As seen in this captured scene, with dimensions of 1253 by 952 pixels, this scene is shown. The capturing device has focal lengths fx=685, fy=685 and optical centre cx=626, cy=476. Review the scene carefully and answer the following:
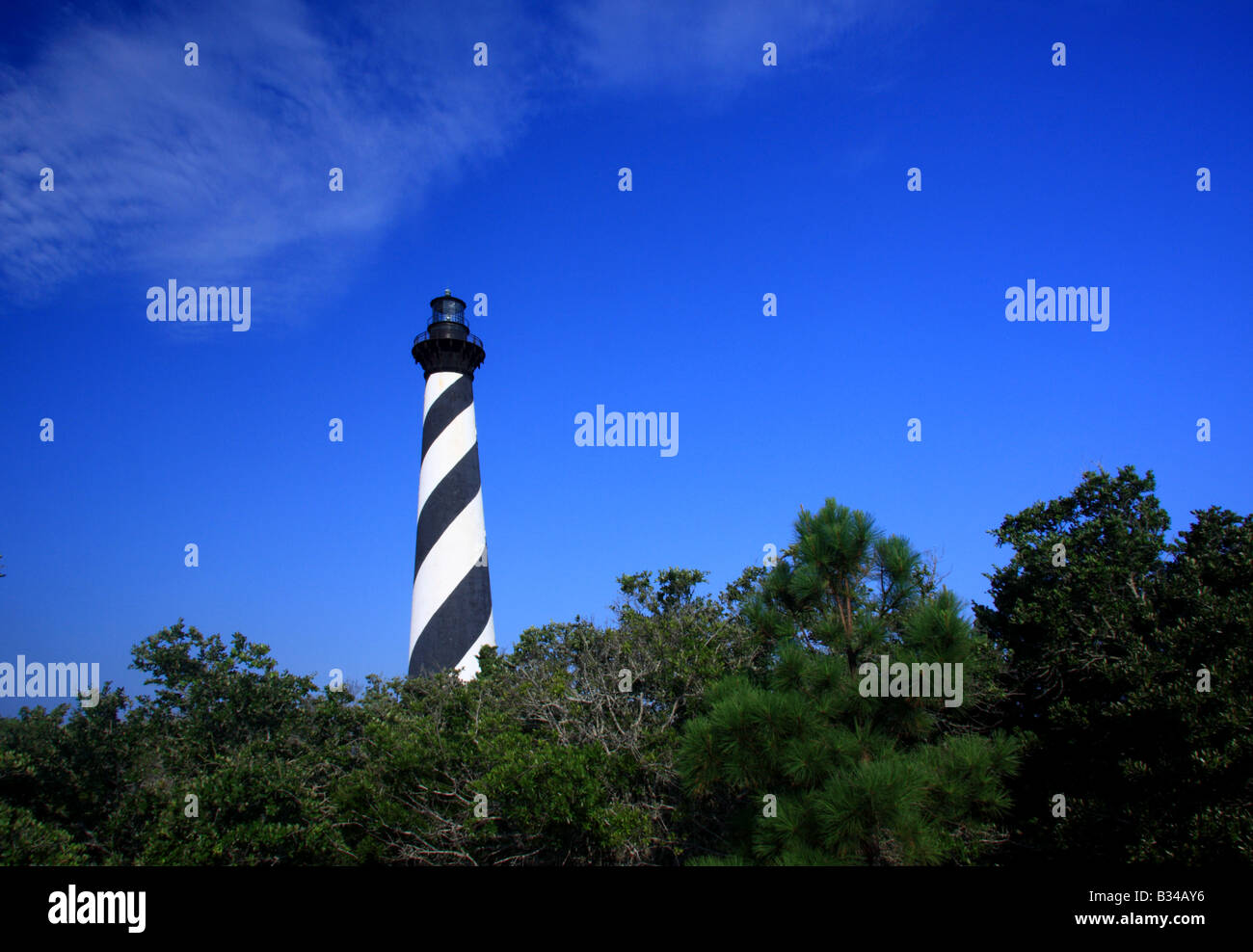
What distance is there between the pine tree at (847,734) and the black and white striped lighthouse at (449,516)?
1397 cm

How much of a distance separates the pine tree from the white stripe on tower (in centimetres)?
1403

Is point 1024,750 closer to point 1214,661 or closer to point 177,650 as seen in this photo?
point 1214,661

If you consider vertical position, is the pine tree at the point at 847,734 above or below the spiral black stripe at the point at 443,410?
below

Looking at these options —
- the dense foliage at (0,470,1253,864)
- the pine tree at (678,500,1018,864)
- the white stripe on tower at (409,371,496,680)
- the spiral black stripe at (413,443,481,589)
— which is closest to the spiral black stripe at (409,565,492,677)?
the white stripe on tower at (409,371,496,680)

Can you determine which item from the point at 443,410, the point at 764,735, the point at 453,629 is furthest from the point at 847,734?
the point at 443,410

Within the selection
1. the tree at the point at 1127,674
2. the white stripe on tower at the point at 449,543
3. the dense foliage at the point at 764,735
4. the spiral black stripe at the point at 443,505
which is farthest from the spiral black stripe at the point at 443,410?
the tree at the point at 1127,674

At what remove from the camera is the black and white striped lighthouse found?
20500 millimetres

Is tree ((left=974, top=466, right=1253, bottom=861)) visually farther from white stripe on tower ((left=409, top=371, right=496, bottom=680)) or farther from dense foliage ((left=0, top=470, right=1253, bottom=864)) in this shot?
white stripe on tower ((left=409, top=371, right=496, bottom=680))

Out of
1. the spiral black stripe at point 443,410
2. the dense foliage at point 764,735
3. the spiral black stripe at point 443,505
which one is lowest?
the dense foliage at point 764,735

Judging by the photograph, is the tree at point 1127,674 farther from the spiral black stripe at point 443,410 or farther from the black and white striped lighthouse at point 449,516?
the spiral black stripe at point 443,410

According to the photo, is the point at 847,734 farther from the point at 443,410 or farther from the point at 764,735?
the point at 443,410

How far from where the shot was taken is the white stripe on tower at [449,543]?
20.4 metres
